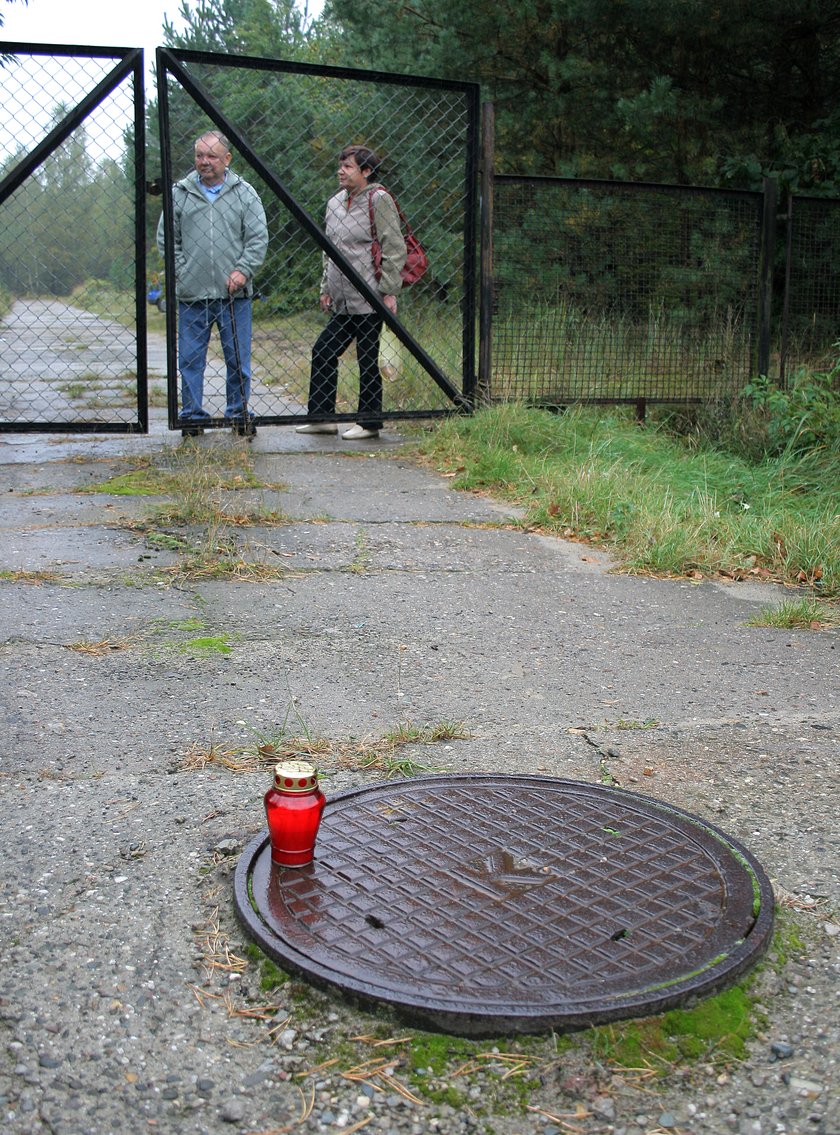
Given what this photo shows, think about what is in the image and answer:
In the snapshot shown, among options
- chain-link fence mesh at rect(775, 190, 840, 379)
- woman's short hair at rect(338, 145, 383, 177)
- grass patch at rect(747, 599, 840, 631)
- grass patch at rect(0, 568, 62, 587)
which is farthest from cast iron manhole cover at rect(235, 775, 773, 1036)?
chain-link fence mesh at rect(775, 190, 840, 379)

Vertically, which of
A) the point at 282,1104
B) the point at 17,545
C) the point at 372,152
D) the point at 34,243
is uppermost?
the point at 372,152

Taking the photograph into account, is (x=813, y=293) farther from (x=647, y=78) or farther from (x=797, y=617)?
(x=797, y=617)

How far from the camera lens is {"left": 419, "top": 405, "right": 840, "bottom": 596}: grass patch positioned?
15.7ft

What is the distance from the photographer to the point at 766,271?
8414 millimetres

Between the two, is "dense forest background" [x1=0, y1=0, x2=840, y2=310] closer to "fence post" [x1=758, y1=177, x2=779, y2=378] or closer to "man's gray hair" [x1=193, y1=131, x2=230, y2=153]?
"man's gray hair" [x1=193, y1=131, x2=230, y2=153]

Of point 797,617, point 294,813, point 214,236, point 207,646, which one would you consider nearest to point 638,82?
point 214,236

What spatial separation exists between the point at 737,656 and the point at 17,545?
3.01 metres

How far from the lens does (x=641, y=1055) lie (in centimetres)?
179

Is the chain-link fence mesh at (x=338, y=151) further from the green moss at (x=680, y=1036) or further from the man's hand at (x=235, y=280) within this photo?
the green moss at (x=680, y=1036)

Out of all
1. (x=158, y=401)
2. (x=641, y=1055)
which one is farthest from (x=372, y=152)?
(x=641, y=1055)

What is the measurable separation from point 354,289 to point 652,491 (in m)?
2.81

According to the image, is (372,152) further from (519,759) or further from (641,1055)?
(641,1055)

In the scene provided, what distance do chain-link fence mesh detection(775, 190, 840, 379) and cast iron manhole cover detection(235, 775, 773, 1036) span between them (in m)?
7.07

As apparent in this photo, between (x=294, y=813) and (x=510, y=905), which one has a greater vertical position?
(x=294, y=813)
